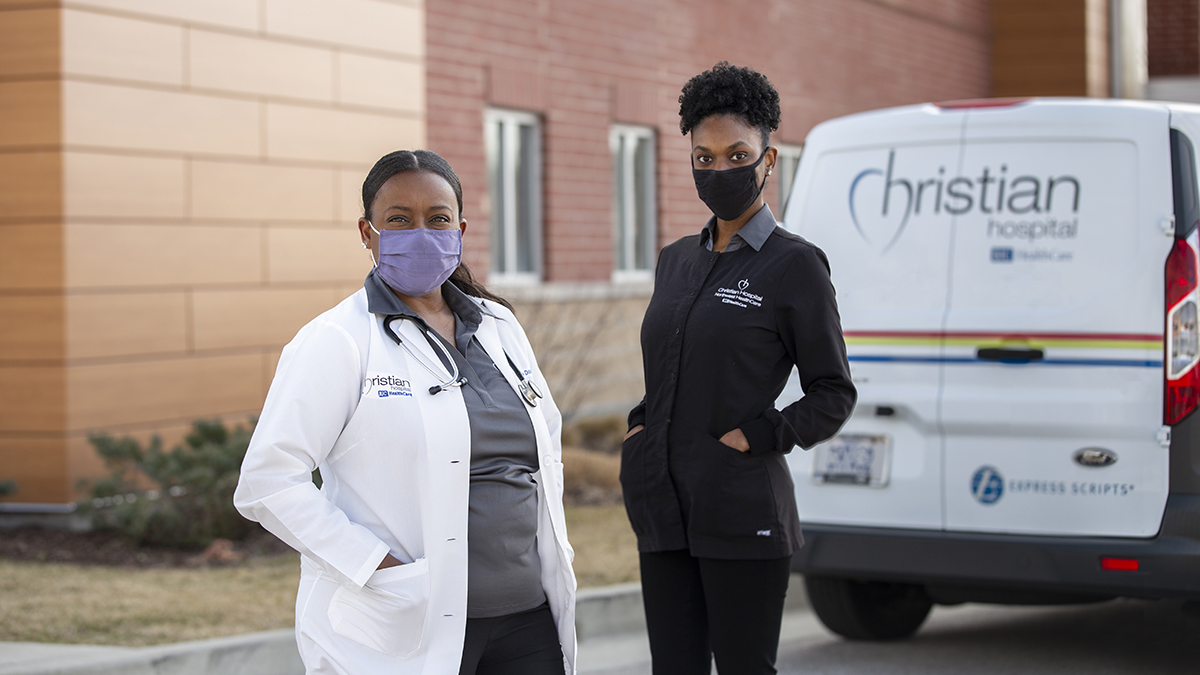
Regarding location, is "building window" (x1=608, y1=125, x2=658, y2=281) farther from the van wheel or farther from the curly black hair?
A: the curly black hair

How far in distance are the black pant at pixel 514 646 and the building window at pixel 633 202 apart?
11097 millimetres

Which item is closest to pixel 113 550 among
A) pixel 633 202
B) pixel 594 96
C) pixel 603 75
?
pixel 594 96

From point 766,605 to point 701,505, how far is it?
0.30 m

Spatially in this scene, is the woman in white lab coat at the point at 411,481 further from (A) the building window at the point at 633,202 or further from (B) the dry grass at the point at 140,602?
(A) the building window at the point at 633,202

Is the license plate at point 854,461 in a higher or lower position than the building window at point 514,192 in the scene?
lower

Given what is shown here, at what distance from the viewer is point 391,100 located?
10.9 meters

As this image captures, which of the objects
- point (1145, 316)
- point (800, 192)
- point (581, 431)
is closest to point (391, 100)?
point (581, 431)

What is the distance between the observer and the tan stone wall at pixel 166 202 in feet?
27.5

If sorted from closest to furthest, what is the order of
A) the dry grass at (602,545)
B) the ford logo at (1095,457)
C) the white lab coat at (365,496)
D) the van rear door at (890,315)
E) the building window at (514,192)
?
the white lab coat at (365,496) < the ford logo at (1095,457) < the van rear door at (890,315) < the dry grass at (602,545) < the building window at (514,192)

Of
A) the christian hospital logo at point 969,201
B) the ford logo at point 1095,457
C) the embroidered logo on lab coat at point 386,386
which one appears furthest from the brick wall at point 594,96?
the embroidered logo on lab coat at point 386,386

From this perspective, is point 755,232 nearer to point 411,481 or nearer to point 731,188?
point 731,188

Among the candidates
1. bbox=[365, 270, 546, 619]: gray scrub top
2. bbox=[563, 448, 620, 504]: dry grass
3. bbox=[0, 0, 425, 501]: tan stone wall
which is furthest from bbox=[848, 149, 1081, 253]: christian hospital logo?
bbox=[0, 0, 425, 501]: tan stone wall

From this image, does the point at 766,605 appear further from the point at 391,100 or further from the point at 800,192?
the point at 391,100

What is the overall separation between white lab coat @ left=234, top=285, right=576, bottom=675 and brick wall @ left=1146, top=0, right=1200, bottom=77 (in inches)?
1087
